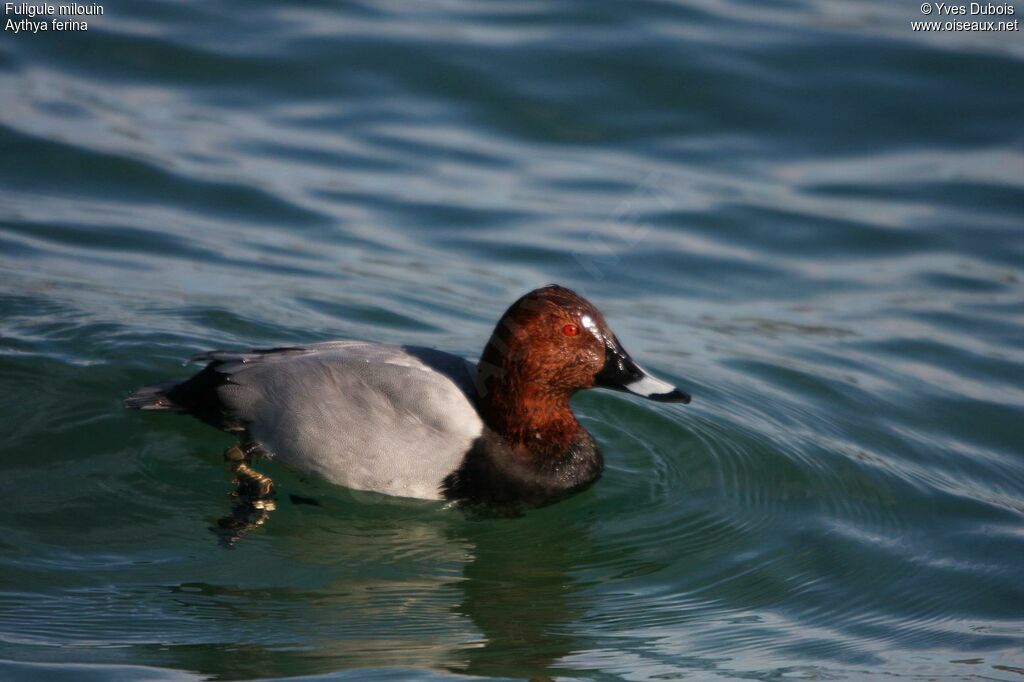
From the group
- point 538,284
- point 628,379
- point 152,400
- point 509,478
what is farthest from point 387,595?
point 538,284

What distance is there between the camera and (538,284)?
8.95 metres

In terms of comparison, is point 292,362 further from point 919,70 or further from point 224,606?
point 919,70

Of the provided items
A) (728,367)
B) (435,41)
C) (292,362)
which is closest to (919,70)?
(435,41)

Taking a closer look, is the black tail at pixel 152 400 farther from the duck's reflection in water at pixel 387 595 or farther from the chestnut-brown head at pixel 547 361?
the chestnut-brown head at pixel 547 361

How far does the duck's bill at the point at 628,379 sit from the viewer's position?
6035 mm

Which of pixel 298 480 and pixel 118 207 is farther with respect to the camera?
pixel 118 207

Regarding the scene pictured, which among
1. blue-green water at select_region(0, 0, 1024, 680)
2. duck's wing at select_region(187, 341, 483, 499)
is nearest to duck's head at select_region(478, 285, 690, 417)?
duck's wing at select_region(187, 341, 483, 499)

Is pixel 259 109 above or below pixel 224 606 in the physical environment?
above

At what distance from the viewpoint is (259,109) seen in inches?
445

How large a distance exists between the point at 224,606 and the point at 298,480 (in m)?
1.12

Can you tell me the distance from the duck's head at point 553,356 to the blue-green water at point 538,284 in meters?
0.57

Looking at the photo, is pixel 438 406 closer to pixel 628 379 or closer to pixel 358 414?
pixel 358 414

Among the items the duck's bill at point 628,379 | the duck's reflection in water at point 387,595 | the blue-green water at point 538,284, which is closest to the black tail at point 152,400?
the blue-green water at point 538,284

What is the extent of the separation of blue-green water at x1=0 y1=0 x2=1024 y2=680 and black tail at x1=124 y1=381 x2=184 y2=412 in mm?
181
